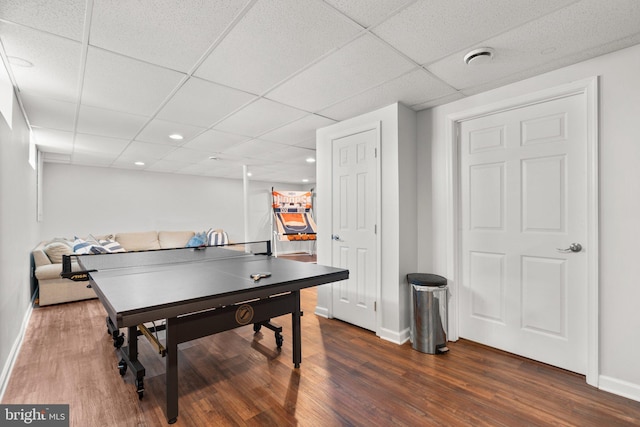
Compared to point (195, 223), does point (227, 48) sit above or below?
above

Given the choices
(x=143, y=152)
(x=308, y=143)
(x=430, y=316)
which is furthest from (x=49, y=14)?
(x=143, y=152)

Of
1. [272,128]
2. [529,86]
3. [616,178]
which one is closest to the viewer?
[616,178]

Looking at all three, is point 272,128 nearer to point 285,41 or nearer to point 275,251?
point 285,41

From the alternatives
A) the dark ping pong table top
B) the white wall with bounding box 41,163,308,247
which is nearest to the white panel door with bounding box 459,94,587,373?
the dark ping pong table top

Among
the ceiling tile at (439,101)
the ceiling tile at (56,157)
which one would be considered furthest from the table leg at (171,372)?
the ceiling tile at (56,157)

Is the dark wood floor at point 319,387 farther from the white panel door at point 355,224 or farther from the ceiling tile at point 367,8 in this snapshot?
the ceiling tile at point 367,8

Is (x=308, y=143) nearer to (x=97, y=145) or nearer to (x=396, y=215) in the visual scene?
(x=396, y=215)

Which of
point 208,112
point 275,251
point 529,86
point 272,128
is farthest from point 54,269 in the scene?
point 529,86

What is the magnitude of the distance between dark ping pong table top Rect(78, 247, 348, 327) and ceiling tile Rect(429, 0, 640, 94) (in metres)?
1.86

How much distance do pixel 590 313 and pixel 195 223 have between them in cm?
790

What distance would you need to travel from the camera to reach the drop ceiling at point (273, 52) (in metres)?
1.59

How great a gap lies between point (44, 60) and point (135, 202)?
5.58 meters

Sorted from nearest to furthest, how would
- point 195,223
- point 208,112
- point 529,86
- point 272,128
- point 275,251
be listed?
point 529,86, point 208,112, point 272,128, point 195,223, point 275,251

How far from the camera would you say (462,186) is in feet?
9.59
